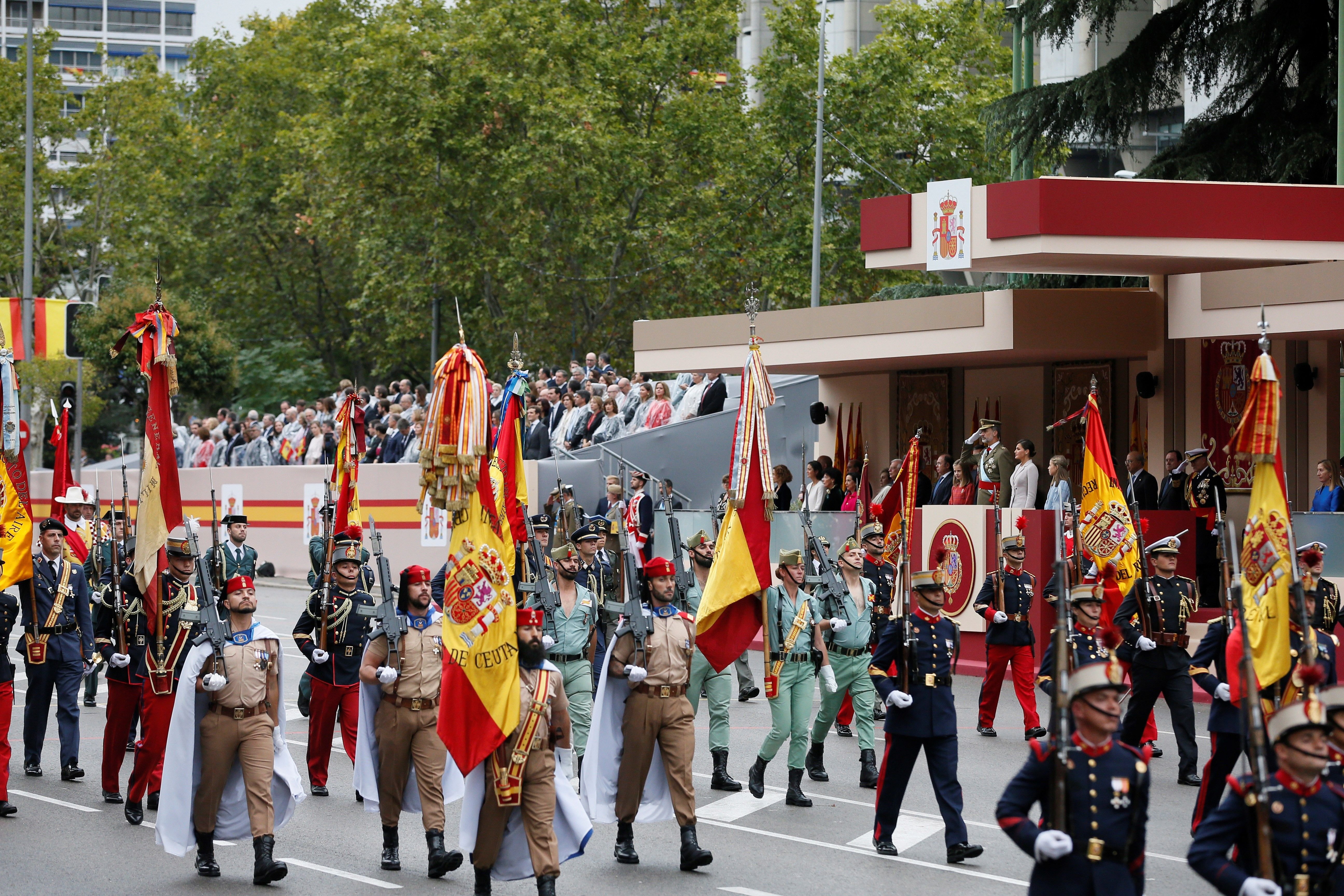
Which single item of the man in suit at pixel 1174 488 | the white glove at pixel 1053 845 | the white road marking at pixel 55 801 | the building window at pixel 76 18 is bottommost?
the white road marking at pixel 55 801

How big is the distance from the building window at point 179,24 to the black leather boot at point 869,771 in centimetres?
9810

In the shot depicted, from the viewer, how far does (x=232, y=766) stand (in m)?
10.7

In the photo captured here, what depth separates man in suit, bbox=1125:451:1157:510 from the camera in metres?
20.3

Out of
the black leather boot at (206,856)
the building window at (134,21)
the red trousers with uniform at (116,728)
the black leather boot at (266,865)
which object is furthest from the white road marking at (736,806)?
the building window at (134,21)

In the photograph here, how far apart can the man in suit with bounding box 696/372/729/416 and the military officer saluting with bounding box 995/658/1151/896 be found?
20.8 m

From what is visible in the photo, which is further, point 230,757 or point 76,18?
point 76,18

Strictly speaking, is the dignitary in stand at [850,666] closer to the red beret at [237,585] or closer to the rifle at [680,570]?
the rifle at [680,570]

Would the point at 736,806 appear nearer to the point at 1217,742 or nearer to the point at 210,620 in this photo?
the point at 1217,742

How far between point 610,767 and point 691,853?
811mm

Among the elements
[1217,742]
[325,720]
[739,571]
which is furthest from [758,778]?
[1217,742]

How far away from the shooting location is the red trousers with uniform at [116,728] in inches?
510

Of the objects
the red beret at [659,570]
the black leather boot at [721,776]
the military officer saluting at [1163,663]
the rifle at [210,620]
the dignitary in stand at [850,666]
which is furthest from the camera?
the dignitary in stand at [850,666]

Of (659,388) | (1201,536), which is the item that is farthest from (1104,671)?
(659,388)

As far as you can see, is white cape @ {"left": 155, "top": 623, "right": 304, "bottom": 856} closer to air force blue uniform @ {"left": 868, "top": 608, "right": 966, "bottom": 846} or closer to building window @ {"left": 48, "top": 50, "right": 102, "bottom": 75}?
air force blue uniform @ {"left": 868, "top": 608, "right": 966, "bottom": 846}
